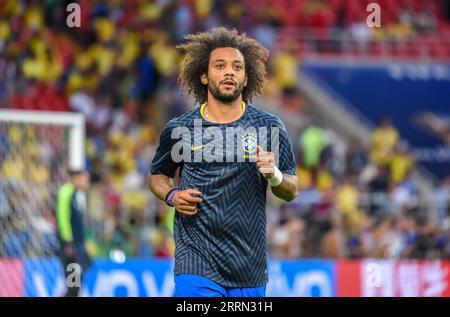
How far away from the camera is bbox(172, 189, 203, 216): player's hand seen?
6637 mm

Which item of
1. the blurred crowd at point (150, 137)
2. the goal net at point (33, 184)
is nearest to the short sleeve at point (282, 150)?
the goal net at point (33, 184)

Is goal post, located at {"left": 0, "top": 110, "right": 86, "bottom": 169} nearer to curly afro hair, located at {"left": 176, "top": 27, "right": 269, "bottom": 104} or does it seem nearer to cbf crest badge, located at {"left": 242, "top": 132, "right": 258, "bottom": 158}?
curly afro hair, located at {"left": 176, "top": 27, "right": 269, "bottom": 104}

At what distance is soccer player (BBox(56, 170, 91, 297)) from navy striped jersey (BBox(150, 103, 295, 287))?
20.9 ft

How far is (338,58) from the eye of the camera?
71.5 ft

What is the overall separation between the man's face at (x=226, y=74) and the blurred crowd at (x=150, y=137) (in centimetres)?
806

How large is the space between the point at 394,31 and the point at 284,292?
382 inches

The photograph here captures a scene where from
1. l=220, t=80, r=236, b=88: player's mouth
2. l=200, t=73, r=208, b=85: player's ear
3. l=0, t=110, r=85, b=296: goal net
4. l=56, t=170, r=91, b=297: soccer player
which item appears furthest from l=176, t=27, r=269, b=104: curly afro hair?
l=0, t=110, r=85, b=296: goal net

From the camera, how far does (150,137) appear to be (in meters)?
19.4

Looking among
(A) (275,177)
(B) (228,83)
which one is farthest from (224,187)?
(B) (228,83)

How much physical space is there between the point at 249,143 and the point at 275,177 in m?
0.34

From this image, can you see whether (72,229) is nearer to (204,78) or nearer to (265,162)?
(204,78)

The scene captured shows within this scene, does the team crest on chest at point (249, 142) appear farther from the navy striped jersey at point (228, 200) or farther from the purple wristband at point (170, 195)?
the purple wristband at point (170, 195)

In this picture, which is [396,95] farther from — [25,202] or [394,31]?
[25,202]

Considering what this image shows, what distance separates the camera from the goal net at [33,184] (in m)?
14.1
